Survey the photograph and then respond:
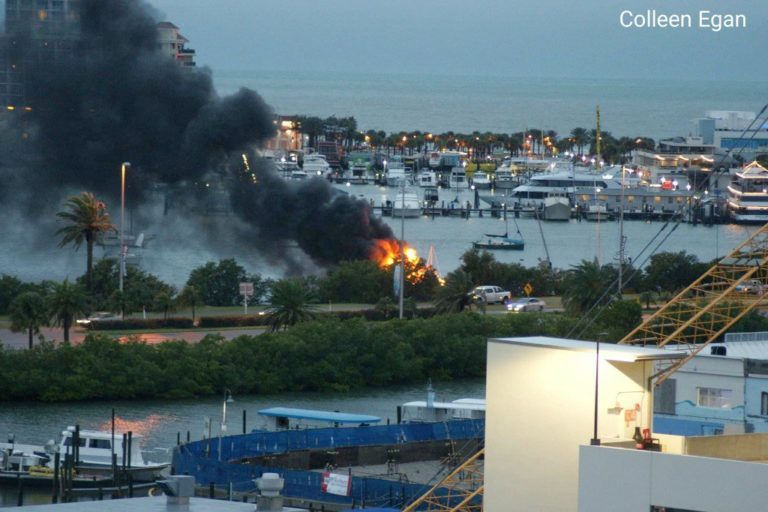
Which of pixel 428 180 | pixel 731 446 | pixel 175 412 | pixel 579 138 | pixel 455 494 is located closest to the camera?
pixel 731 446

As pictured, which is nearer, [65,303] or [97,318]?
[65,303]

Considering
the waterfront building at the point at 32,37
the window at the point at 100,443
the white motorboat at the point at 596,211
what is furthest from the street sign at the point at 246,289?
the white motorboat at the point at 596,211

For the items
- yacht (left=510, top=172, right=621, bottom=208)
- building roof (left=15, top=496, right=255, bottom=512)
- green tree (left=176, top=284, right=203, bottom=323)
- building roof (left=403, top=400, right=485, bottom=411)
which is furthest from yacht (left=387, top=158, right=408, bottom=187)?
building roof (left=15, top=496, right=255, bottom=512)

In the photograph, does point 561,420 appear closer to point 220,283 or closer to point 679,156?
point 220,283

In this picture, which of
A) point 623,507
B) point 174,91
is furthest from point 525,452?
point 174,91

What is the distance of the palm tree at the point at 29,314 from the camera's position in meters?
27.6

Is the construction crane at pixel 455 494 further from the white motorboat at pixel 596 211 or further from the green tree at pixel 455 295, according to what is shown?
the white motorboat at pixel 596 211

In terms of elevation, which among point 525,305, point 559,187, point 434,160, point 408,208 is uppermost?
point 434,160

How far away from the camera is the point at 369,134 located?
327 feet

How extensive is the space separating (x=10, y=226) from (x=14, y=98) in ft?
12.1

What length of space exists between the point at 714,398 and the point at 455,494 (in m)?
4.34

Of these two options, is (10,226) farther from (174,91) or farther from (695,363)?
(695,363)

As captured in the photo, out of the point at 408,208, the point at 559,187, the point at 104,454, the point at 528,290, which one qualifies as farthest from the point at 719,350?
the point at 559,187

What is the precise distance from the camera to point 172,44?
5409 cm
